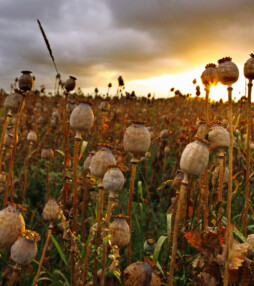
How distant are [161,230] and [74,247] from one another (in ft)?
5.64

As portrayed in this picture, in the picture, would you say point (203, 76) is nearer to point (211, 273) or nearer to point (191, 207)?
point (211, 273)

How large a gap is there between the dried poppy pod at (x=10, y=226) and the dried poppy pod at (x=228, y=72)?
105 centimetres

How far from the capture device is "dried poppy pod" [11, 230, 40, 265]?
1.20m

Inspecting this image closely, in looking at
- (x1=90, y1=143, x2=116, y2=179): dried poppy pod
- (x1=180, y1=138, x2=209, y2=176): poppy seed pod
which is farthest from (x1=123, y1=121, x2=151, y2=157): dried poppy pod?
(x1=180, y1=138, x2=209, y2=176): poppy seed pod

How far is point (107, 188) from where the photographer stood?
3.93 feet

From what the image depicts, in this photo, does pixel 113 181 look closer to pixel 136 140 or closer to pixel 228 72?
pixel 136 140

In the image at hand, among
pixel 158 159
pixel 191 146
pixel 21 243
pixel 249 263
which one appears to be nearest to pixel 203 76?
pixel 191 146

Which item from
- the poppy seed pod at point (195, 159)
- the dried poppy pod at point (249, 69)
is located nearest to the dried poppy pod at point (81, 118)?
the poppy seed pod at point (195, 159)

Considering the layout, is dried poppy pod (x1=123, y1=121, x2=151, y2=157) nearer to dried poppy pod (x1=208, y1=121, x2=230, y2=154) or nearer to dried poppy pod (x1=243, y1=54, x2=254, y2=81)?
dried poppy pod (x1=208, y1=121, x2=230, y2=154)

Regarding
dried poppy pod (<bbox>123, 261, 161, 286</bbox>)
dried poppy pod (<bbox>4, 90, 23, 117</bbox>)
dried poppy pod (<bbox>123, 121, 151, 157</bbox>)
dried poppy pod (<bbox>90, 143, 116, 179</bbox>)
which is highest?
dried poppy pod (<bbox>4, 90, 23, 117</bbox>)

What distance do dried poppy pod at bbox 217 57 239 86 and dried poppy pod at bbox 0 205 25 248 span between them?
105 cm

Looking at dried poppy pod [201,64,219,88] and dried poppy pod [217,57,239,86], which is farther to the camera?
dried poppy pod [201,64,219,88]

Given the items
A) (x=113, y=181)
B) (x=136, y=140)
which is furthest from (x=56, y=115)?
(x=113, y=181)

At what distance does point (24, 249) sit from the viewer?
1.20 meters
